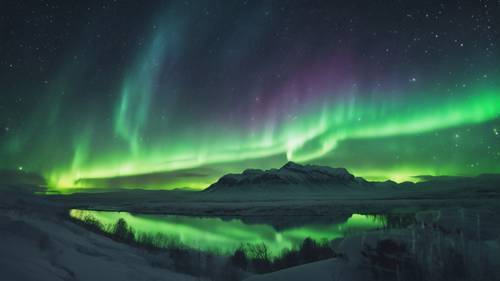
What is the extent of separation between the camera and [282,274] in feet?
23.2

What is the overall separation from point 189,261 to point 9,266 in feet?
29.6

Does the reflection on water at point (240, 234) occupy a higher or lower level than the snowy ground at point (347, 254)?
lower

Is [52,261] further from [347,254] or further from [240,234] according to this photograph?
[240,234]

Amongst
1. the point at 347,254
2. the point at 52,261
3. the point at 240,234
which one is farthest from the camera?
the point at 240,234

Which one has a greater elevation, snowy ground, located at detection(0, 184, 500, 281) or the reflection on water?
snowy ground, located at detection(0, 184, 500, 281)

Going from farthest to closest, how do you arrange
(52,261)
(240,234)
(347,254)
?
(240,234) → (52,261) → (347,254)

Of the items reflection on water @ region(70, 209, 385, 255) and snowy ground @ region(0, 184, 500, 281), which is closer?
snowy ground @ region(0, 184, 500, 281)

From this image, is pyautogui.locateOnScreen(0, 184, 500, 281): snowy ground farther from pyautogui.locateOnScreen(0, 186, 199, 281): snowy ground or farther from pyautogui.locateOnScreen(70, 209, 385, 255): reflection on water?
pyautogui.locateOnScreen(70, 209, 385, 255): reflection on water

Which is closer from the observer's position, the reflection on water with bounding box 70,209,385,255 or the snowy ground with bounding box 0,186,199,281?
the snowy ground with bounding box 0,186,199,281

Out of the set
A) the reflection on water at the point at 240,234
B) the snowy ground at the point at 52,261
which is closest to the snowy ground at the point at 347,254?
the snowy ground at the point at 52,261

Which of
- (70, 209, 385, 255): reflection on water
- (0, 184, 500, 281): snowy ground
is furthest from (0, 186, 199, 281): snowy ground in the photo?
(70, 209, 385, 255): reflection on water

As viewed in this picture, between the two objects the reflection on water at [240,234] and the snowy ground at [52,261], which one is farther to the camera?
the reflection on water at [240,234]

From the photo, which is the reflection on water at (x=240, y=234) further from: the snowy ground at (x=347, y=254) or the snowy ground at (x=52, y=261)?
the snowy ground at (x=52, y=261)

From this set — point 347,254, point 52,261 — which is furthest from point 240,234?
point 347,254
